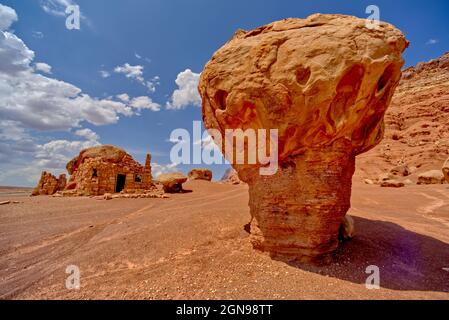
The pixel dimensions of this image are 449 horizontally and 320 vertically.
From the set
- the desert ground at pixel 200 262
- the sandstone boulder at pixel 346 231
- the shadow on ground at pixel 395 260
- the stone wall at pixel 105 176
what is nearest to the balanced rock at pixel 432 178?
the desert ground at pixel 200 262

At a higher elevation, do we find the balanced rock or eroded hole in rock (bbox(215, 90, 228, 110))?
eroded hole in rock (bbox(215, 90, 228, 110))

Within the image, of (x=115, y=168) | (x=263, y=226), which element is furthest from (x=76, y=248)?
(x=115, y=168)

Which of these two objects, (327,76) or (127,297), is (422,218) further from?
(127,297)

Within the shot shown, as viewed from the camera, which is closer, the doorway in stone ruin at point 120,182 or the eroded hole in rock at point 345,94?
the eroded hole in rock at point 345,94

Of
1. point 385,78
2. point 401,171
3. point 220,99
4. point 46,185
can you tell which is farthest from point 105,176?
point 401,171

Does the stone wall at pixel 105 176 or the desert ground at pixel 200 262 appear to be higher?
the stone wall at pixel 105 176

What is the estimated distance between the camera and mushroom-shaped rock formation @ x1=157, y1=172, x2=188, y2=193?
22375 millimetres

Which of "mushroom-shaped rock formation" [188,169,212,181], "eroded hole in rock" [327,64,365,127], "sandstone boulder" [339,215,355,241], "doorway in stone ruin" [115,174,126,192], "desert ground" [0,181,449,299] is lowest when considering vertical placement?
"desert ground" [0,181,449,299]

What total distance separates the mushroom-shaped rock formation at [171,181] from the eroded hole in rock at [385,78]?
1968cm

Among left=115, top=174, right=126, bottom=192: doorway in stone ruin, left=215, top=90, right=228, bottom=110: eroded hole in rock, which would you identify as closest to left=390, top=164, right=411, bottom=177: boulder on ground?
left=215, top=90, right=228, bottom=110: eroded hole in rock

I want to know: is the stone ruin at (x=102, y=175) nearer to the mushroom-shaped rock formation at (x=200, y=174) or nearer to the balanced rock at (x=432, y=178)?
the mushroom-shaped rock formation at (x=200, y=174)

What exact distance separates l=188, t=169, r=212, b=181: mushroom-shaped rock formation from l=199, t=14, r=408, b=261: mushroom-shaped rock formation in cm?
2991

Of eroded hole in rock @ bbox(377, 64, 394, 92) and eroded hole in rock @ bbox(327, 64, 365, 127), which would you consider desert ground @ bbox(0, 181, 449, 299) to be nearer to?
eroded hole in rock @ bbox(327, 64, 365, 127)

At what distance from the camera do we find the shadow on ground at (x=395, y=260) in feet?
15.3
